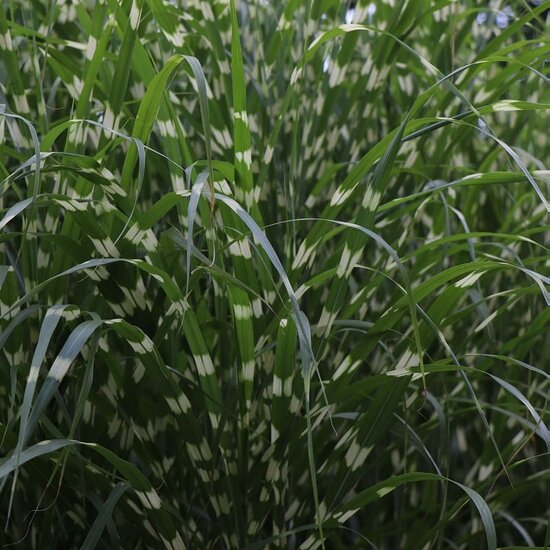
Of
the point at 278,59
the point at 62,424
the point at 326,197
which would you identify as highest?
the point at 278,59

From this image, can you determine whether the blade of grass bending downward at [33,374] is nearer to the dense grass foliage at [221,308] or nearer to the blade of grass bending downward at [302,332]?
the dense grass foliage at [221,308]

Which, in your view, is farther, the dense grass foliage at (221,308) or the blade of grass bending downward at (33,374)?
the dense grass foliage at (221,308)

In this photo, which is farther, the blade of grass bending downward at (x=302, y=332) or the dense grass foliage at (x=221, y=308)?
the dense grass foliage at (x=221, y=308)

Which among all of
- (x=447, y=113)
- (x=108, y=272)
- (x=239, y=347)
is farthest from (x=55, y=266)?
(x=447, y=113)

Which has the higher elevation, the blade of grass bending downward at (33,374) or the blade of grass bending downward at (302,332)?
the blade of grass bending downward at (302,332)

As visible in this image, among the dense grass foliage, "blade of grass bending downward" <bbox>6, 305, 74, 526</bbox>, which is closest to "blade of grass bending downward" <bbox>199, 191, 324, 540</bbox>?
the dense grass foliage

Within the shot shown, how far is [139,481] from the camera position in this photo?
0.65 meters

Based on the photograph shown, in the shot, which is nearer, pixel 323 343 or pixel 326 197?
pixel 323 343

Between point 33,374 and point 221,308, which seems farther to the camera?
point 221,308

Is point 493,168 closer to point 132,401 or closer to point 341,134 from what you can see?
point 341,134

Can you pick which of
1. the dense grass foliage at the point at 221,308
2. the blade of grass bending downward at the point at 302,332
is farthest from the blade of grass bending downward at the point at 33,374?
the blade of grass bending downward at the point at 302,332

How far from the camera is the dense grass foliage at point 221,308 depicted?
0.64 metres

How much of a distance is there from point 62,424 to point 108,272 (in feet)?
0.56

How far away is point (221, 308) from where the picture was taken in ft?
2.46
